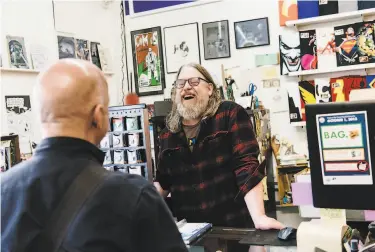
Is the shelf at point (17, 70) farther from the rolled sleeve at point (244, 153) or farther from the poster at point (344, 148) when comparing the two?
the poster at point (344, 148)

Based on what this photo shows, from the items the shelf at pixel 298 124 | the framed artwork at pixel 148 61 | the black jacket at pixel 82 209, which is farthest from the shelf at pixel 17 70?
the black jacket at pixel 82 209

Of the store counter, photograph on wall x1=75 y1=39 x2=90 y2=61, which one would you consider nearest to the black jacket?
the store counter

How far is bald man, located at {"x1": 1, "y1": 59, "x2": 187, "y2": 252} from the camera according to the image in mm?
967

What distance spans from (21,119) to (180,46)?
6.69ft

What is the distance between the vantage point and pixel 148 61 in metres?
5.17

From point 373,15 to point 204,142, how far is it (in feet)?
9.38

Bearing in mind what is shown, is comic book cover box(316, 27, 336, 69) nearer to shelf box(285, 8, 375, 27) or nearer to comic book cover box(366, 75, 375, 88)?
shelf box(285, 8, 375, 27)

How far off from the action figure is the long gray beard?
2840 millimetres

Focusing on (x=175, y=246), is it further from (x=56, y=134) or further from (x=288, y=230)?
(x=288, y=230)

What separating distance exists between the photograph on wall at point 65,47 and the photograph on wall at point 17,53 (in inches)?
18.8

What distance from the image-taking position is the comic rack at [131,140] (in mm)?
3326

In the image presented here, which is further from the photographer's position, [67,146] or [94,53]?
[94,53]

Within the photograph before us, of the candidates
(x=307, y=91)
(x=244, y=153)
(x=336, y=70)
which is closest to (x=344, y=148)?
(x=244, y=153)

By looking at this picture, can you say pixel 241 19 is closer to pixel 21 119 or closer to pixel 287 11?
pixel 287 11
